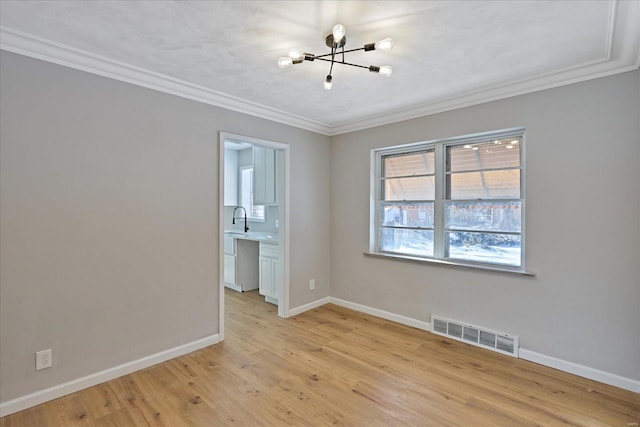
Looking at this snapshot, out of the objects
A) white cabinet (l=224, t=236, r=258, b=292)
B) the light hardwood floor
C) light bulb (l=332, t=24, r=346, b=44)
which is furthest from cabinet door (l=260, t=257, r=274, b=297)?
light bulb (l=332, t=24, r=346, b=44)

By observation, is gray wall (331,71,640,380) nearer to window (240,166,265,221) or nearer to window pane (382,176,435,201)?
window pane (382,176,435,201)

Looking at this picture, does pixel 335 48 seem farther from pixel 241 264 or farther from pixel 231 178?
pixel 231 178

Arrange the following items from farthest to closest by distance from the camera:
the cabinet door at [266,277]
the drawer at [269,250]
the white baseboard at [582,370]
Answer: the cabinet door at [266,277] < the drawer at [269,250] < the white baseboard at [582,370]

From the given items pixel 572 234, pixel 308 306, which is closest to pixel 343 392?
pixel 308 306

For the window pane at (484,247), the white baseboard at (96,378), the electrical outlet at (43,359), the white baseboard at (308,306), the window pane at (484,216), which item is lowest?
the white baseboard at (96,378)

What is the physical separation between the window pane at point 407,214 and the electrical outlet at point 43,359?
11.3 ft

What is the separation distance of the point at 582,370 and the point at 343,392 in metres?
1.99

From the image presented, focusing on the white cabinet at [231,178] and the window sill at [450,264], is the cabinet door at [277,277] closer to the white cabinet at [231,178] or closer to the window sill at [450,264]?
the window sill at [450,264]

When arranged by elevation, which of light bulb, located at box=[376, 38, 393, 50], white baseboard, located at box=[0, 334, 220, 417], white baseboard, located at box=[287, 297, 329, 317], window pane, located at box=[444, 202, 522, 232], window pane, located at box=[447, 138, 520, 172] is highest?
light bulb, located at box=[376, 38, 393, 50]

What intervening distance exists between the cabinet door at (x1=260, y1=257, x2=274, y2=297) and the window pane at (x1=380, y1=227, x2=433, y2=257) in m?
1.59

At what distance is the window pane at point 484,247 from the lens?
3018 mm

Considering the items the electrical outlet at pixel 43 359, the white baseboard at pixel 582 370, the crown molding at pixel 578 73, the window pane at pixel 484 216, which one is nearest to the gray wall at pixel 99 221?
the electrical outlet at pixel 43 359

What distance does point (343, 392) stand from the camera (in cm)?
238

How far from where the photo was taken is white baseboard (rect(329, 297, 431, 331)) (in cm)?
358
